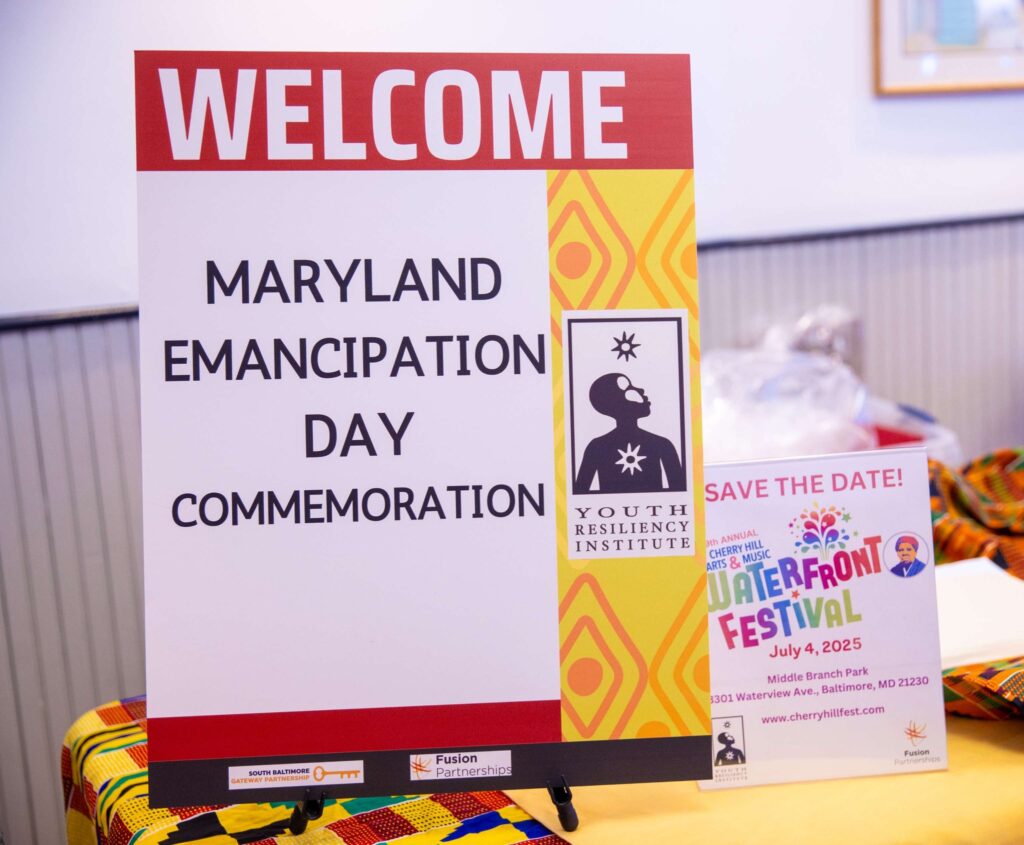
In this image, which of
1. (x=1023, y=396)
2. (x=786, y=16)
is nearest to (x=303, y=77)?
(x=786, y=16)

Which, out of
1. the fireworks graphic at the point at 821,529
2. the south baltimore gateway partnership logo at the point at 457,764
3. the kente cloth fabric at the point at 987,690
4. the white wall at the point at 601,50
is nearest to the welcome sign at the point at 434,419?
the south baltimore gateway partnership logo at the point at 457,764

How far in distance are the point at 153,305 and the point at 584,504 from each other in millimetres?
440

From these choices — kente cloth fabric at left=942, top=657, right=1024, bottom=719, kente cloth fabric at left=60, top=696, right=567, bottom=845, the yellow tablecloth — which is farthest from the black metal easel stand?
kente cloth fabric at left=942, top=657, right=1024, bottom=719

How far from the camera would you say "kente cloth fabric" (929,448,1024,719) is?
1023 millimetres

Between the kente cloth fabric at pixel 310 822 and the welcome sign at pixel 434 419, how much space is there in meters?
0.04

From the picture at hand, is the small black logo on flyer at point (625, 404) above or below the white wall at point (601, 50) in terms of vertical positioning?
below

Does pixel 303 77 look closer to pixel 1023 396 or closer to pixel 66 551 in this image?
pixel 66 551

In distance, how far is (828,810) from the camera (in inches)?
35.7

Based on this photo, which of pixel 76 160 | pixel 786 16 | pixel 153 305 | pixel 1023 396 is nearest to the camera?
pixel 153 305

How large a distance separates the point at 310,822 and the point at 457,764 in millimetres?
157

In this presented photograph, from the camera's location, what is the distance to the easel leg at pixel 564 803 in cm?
89

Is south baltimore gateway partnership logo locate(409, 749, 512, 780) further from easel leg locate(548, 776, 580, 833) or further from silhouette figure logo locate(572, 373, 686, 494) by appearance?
silhouette figure logo locate(572, 373, 686, 494)

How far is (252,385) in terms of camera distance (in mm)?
904

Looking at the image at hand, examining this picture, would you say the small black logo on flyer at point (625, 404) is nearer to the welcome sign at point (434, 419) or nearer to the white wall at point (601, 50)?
the welcome sign at point (434, 419)
